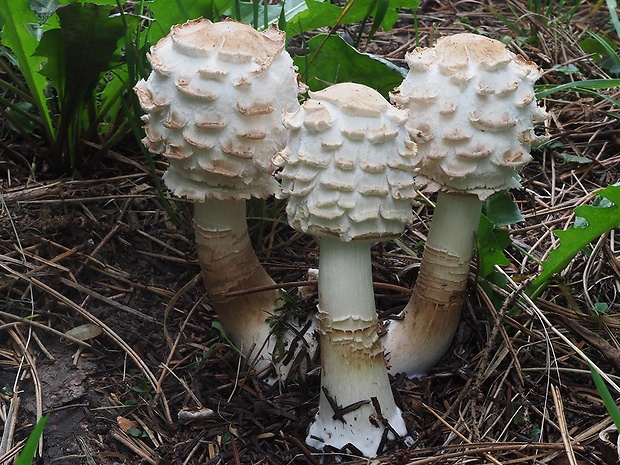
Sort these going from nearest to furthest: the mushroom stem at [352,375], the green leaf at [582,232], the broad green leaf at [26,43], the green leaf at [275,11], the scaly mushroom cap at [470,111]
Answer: the scaly mushroom cap at [470,111], the mushroom stem at [352,375], the green leaf at [582,232], the broad green leaf at [26,43], the green leaf at [275,11]

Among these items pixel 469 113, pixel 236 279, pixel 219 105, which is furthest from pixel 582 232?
pixel 219 105

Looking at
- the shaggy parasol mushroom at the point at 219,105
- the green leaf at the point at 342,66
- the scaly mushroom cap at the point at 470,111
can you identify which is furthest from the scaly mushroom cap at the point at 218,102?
the green leaf at the point at 342,66

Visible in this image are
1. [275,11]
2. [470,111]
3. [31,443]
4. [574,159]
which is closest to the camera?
[31,443]

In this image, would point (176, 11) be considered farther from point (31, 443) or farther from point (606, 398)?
point (606, 398)

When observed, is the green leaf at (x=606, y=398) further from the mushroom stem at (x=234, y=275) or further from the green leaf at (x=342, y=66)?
the green leaf at (x=342, y=66)

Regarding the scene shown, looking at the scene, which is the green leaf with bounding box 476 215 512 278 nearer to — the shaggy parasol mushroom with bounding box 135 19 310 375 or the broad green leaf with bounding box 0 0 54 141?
the shaggy parasol mushroom with bounding box 135 19 310 375

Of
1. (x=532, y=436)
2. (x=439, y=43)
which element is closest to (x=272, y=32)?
(x=439, y=43)
